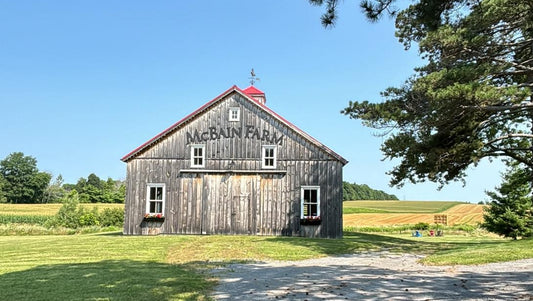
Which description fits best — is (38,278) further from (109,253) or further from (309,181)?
(309,181)

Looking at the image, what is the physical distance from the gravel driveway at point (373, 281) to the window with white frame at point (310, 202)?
8000mm

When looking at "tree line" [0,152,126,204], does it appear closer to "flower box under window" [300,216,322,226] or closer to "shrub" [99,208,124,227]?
"shrub" [99,208,124,227]

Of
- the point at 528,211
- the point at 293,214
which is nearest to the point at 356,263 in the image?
the point at 293,214

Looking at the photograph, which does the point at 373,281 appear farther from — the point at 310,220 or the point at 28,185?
the point at 28,185

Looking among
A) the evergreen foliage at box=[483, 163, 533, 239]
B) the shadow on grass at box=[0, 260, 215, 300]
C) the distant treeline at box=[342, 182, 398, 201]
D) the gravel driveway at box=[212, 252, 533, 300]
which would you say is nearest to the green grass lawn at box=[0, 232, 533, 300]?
the shadow on grass at box=[0, 260, 215, 300]

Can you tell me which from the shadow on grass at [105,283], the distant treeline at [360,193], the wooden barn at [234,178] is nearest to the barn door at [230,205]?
the wooden barn at [234,178]

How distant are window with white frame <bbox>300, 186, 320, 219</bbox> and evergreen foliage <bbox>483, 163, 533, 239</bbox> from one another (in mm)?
11810

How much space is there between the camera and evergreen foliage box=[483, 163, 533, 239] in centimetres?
2411

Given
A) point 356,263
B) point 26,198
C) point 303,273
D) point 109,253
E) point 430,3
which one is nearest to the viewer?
point 430,3

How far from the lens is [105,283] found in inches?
356

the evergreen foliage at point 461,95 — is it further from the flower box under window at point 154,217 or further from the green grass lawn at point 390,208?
the green grass lawn at point 390,208

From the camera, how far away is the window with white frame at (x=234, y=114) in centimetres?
2177

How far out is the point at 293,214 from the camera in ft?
69.0

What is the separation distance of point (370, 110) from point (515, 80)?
6837mm
